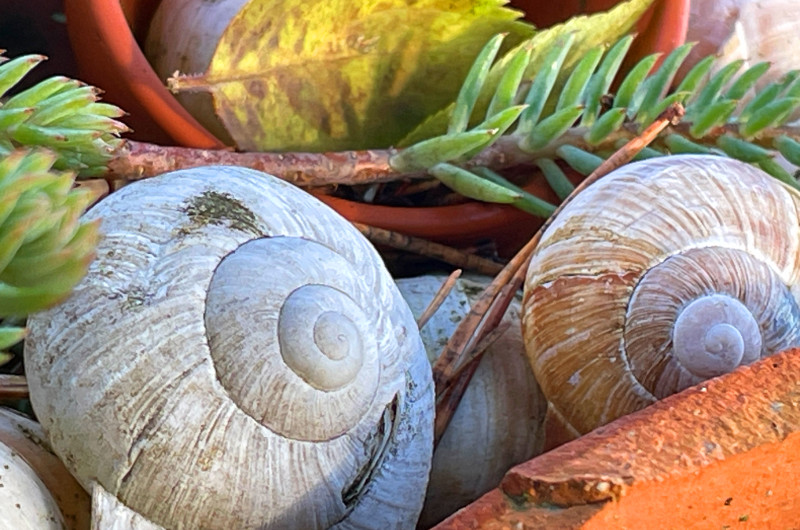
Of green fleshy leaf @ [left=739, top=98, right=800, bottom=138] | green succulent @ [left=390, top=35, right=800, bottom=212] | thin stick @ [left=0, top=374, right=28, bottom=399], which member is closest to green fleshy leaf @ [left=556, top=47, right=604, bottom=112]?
green succulent @ [left=390, top=35, right=800, bottom=212]

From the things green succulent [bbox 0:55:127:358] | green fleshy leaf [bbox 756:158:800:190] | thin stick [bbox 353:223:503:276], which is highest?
green succulent [bbox 0:55:127:358]

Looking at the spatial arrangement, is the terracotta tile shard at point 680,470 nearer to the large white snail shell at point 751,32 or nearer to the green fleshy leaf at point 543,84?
the green fleshy leaf at point 543,84

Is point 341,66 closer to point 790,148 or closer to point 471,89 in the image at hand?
point 471,89

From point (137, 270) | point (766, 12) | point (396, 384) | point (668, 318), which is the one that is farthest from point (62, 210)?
point (766, 12)

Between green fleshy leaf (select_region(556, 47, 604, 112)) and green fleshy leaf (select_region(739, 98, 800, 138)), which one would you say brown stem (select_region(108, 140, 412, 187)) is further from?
green fleshy leaf (select_region(739, 98, 800, 138))

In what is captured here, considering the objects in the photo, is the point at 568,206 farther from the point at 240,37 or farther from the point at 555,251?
the point at 240,37

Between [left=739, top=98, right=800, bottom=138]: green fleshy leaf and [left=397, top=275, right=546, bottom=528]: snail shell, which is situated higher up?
[left=739, top=98, right=800, bottom=138]: green fleshy leaf
